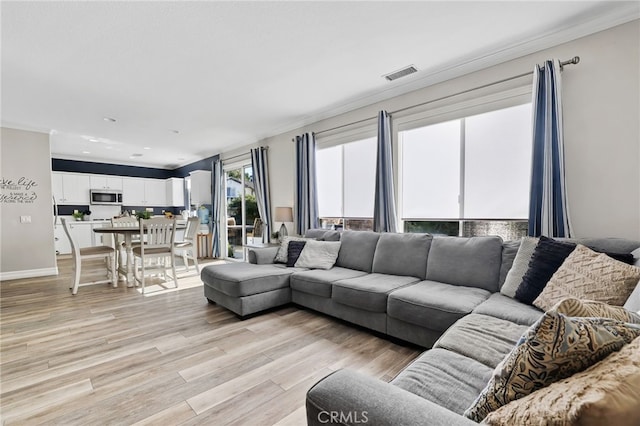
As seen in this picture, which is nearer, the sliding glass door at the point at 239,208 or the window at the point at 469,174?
the window at the point at 469,174

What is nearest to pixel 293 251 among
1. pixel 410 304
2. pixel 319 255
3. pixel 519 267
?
pixel 319 255

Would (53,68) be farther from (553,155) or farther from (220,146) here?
(553,155)

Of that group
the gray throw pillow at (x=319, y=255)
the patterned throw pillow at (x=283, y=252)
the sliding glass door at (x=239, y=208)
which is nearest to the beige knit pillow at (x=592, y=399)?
the gray throw pillow at (x=319, y=255)

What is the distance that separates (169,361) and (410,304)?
6.23 ft

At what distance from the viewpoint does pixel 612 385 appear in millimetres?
526

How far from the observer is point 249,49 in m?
2.68

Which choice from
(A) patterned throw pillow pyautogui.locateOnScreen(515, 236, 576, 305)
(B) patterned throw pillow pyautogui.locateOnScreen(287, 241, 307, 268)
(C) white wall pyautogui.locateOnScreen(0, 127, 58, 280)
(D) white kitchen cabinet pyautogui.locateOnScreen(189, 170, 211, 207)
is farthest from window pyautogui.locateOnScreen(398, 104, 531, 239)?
(C) white wall pyautogui.locateOnScreen(0, 127, 58, 280)

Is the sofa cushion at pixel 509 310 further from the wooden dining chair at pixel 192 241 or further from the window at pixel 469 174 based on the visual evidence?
the wooden dining chair at pixel 192 241

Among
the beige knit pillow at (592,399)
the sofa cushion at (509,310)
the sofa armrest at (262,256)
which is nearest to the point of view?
the beige knit pillow at (592,399)

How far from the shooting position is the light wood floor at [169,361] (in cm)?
166

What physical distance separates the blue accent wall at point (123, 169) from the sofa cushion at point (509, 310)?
21.7 feet

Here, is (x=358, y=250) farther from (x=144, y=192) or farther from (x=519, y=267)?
(x=144, y=192)

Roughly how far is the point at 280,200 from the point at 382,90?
264 centimetres

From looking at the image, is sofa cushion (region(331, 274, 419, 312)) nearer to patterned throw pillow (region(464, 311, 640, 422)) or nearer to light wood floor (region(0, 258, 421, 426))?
light wood floor (region(0, 258, 421, 426))
